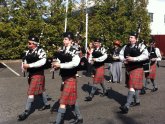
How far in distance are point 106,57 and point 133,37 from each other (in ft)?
5.03

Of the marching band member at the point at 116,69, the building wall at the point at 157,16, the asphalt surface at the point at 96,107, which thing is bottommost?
the asphalt surface at the point at 96,107

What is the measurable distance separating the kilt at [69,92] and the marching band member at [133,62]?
1.62m

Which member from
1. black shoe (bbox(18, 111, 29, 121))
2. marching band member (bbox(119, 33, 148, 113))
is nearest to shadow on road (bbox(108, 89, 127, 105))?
marching band member (bbox(119, 33, 148, 113))

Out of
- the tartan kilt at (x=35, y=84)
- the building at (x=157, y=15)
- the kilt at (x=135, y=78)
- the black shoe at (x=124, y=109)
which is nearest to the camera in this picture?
the tartan kilt at (x=35, y=84)

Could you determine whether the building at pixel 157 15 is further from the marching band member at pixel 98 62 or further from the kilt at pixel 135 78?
the kilt at pixel 135 78

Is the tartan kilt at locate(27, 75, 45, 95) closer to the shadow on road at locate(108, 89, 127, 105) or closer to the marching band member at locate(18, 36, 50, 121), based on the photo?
the marching band member at locate(18, 36, 50, 121)

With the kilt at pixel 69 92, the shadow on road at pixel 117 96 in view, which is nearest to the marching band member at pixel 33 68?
the kilt at pixel 69 92

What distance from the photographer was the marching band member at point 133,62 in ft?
25.3

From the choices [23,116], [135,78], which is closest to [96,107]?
[135,78]

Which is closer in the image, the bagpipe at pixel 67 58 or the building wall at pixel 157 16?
the bagpipe at pixel 67 58

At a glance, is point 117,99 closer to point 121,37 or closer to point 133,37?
point 133,37

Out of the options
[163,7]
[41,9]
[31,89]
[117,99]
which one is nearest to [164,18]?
[163,7]

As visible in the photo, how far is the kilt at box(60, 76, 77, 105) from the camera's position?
646 cm

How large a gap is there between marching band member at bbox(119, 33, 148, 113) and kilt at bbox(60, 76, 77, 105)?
162 cm
